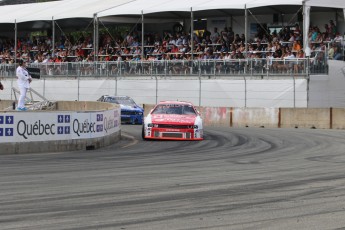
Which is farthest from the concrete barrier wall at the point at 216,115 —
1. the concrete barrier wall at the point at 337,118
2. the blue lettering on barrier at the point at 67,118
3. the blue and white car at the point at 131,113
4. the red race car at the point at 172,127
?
the blue lettering on barrier at the point at 67,118

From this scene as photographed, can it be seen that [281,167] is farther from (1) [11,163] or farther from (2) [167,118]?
(2) [167,118]

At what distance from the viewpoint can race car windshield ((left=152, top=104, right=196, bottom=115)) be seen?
984 inches

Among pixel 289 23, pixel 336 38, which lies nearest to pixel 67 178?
pixel 336 38

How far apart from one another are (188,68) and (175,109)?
442 inches

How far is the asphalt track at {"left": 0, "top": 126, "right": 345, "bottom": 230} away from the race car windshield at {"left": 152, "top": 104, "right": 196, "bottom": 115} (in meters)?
3.77

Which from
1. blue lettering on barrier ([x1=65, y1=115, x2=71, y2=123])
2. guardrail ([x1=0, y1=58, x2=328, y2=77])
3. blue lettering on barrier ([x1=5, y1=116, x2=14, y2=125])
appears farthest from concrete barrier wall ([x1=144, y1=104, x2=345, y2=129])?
blue lettering on barrier ([x1=5, y1=116, x2=14, y2=125])

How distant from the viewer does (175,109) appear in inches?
995

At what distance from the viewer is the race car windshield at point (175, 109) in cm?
2500

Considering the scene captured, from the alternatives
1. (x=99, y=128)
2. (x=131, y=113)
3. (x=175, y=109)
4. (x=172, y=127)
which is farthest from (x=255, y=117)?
(x=99, y=128)

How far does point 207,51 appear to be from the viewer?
3822 cm

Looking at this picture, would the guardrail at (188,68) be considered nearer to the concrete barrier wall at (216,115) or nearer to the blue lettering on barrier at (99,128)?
the concrete barrier wall at (216,115)

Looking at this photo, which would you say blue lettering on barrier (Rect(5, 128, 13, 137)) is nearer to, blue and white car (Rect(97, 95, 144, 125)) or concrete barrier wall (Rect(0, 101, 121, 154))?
concrete barrier wall (Rect(0, 101, 121, 154))

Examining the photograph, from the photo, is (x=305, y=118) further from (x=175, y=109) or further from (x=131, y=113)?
(x=175, y=109)

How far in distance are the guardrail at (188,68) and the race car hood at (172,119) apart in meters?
9.63
